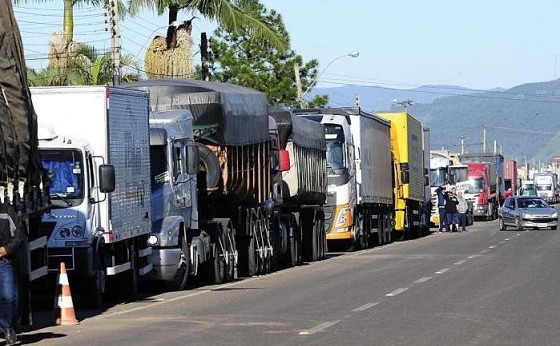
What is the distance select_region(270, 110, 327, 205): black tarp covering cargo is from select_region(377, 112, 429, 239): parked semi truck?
13354 mm

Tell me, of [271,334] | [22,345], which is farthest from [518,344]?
[22,345]

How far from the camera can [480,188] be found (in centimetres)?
7788

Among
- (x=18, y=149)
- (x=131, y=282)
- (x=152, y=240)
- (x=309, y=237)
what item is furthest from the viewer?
(x=309, y=237)

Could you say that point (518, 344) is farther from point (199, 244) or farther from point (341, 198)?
point (341, 198)

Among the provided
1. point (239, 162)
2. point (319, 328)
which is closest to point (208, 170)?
point (239, 162)

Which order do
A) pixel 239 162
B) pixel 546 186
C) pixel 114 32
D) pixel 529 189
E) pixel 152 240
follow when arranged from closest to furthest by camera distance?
pixel 152 240 → pixel 239 162 → pixel 114 32 → pixel 529 189 → pixel 546 186

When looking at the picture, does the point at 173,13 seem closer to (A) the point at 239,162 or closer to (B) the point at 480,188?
(A) the point at 239,162

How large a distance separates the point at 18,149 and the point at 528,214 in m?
43.2

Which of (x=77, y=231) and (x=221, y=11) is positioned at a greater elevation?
(x=221, y=11)

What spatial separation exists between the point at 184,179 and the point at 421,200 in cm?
3065

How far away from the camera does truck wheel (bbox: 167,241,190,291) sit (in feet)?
77.8

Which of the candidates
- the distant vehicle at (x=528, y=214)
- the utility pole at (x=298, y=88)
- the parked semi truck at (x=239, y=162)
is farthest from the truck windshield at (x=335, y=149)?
the utility pole at (x=298, y=88)

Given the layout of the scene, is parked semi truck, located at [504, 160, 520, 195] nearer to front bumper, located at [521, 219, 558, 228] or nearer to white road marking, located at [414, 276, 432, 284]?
front bumper, located at [521, 219, 558, 228]

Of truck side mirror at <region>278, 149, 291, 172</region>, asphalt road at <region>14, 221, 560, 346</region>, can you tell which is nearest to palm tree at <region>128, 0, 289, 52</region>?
truck side mirror at <region>278, 149, 291, 172</region>
